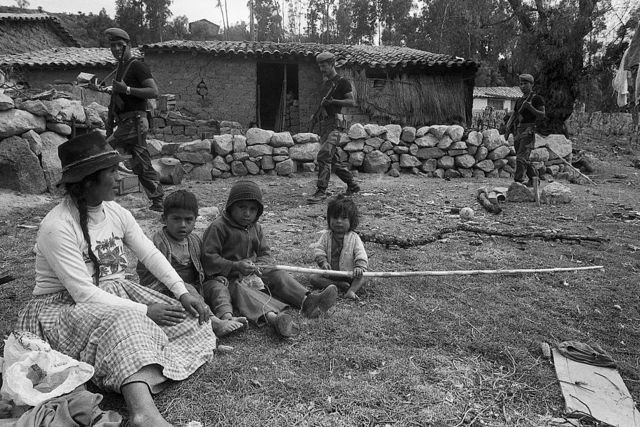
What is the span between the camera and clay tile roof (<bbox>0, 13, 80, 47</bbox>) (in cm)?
1765

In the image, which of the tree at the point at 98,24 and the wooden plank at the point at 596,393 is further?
the tree at the point at 98,24

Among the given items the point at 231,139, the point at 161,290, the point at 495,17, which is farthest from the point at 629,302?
the point at 495,17

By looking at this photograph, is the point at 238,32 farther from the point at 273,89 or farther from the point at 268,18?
the point at 273,89

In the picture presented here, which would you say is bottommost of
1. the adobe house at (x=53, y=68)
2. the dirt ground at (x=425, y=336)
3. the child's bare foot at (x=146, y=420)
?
the dirt ground at (x=425, y=336)

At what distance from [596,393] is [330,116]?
5515mm

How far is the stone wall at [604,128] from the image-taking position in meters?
17.6

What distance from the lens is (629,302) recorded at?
357 cm

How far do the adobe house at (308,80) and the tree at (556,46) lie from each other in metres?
2.17

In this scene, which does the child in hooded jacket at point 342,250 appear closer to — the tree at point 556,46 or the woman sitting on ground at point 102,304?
the woman sitting on ground at point 102,304

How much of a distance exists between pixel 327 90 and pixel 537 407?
5831mm

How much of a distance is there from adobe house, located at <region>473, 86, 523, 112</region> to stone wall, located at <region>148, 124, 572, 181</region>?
75.1ft

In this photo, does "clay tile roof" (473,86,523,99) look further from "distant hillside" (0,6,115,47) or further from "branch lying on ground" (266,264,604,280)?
"branch lying on ground" (266,264,604,280)

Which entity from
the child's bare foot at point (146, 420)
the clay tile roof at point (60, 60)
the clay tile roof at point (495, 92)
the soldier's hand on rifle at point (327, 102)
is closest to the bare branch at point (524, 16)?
the soldier's hand on rifle at point (327, 102)

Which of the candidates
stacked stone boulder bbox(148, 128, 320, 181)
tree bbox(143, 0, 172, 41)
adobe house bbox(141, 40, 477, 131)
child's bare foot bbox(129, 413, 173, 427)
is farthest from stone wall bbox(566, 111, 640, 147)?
tree bbox(143, 0, 172, 41)
